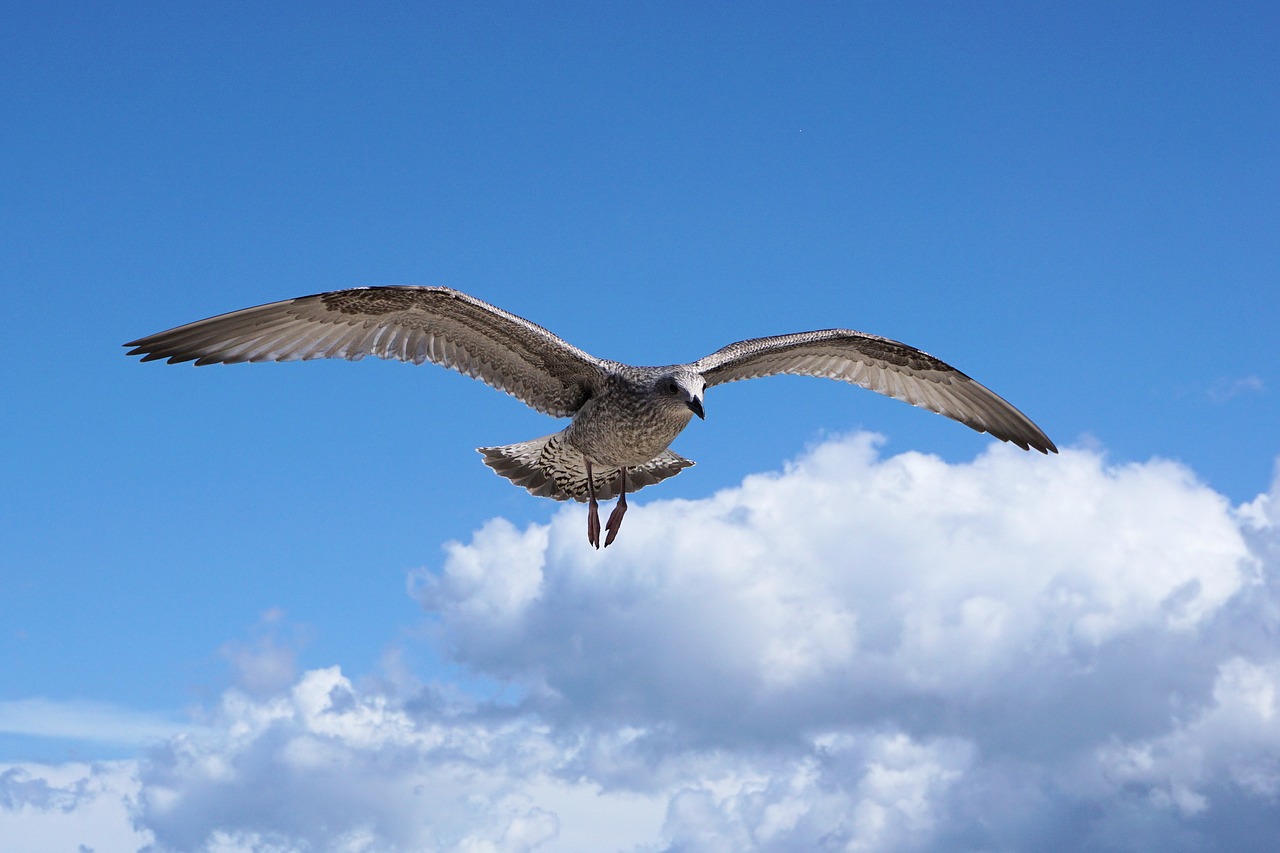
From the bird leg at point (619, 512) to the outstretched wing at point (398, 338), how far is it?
1189 millimetres

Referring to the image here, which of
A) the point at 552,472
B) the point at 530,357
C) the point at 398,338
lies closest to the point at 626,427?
the point at 530,357

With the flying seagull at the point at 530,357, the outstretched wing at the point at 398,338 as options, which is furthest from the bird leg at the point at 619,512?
the outstretched wing at the point at 398,338

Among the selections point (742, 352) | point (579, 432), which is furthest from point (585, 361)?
point (742, 352)

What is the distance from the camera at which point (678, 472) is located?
45.1 feet

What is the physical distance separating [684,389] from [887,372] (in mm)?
4354

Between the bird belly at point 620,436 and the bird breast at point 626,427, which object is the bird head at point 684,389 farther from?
the bird belly at point 620,436

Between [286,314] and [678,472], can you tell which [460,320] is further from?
[678,472]

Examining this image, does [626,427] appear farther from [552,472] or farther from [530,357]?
[552,472]

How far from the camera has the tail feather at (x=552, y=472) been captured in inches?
520

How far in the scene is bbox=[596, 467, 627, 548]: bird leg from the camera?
1235cm

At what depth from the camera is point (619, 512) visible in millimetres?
12664

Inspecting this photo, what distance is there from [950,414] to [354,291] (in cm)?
711

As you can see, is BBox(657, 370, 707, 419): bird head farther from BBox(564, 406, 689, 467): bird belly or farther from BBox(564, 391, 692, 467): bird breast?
BBox(564, 406, 689, 467): bird belly

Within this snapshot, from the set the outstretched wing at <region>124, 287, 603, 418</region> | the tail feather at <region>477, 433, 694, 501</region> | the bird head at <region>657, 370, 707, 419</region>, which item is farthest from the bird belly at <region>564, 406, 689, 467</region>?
the tail feather at <region>477, 433, 694, 501</region>
